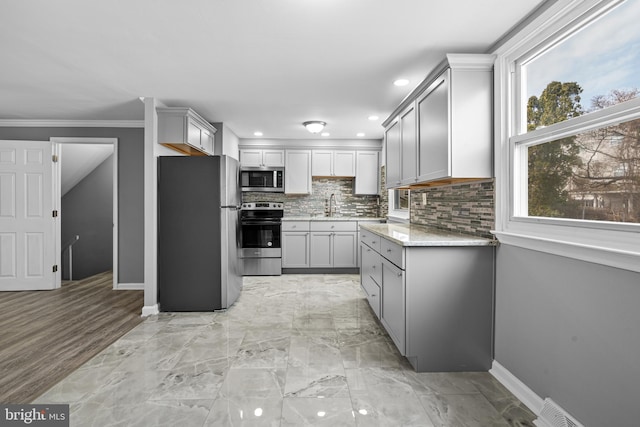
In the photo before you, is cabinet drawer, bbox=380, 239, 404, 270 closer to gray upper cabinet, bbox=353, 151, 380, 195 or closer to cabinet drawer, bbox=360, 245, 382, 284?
cabinet drawer, bbox=360, 245, 382, 284

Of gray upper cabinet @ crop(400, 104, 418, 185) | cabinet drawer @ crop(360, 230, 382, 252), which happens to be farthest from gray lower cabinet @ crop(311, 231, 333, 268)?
gray upper cabinet @ crop(400, 104, 418, 185)

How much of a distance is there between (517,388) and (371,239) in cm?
176

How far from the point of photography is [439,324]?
2316 mm

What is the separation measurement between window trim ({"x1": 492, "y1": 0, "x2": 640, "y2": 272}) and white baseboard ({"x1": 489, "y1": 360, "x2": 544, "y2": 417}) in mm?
861

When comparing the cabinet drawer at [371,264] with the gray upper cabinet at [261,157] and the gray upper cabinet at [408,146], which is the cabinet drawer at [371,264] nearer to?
the gray upper cabinet at [408,146]

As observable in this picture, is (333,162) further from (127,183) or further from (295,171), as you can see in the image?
(127,183)

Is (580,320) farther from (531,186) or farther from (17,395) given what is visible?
(17,395)

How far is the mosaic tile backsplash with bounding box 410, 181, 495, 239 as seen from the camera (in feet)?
8.02

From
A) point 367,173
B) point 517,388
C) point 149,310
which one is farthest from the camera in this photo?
point 367,173

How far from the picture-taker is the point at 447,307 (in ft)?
7.59

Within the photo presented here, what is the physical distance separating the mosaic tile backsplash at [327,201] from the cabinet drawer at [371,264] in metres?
2.23

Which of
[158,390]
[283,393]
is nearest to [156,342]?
[158,390]
